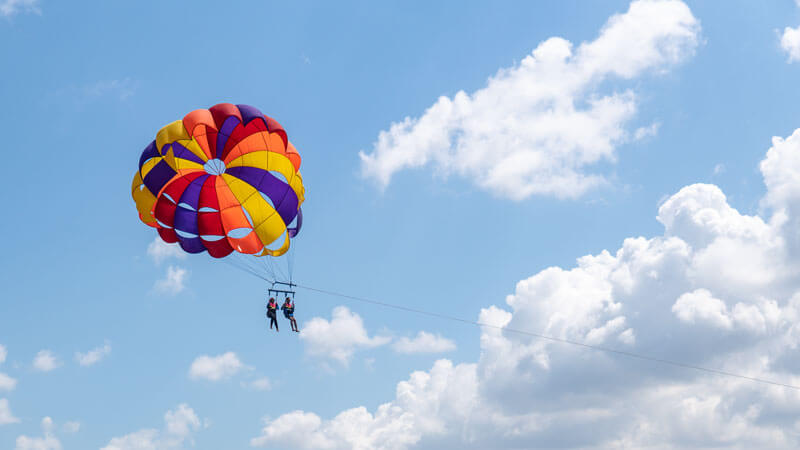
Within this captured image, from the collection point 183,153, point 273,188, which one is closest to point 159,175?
point 183,153

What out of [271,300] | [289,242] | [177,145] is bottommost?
[271,300]

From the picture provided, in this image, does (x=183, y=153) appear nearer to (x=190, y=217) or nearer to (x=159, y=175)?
(x=159, y=175)

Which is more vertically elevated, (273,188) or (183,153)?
(183,153)

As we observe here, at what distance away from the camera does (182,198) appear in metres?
35.1

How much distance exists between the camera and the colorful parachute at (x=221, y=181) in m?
34.8

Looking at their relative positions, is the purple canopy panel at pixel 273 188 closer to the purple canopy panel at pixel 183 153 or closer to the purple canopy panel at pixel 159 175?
the purple canopy panel at pixel 183 153

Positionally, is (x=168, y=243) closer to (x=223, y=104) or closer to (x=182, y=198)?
(x=182, y=198)

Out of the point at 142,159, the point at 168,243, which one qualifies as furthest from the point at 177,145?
the point at 168,243

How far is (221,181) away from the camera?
36.0 meters

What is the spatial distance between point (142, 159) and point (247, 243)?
5111mm

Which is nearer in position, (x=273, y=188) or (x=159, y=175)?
(x=159, y=175)

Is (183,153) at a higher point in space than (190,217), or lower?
higher

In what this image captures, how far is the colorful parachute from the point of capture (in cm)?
3475

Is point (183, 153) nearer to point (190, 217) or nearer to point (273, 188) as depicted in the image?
point (190, 217)
